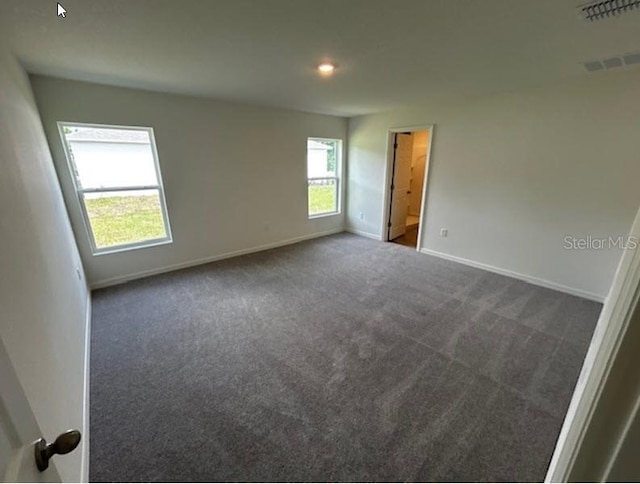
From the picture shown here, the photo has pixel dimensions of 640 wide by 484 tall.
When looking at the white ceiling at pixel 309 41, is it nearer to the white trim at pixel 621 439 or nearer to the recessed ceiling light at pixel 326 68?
the recessed ceiling light at pixel 326 68

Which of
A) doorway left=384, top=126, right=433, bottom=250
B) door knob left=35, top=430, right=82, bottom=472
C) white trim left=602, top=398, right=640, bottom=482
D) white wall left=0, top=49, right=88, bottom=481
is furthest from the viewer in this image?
doorway left=384, top=126, right=433, bottom=250

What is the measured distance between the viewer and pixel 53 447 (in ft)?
1.93

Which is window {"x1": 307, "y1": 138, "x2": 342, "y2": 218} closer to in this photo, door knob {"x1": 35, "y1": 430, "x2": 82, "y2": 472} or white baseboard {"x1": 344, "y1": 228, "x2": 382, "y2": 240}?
white baseboard {"x1": 344, "y1": 228, "x2": 382, "y2": 240}

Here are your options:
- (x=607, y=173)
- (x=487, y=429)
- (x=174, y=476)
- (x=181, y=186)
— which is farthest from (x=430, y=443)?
(x=181, y=186)

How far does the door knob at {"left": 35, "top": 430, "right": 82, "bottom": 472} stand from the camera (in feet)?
1.87

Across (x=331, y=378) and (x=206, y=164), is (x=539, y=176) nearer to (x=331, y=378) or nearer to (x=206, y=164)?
(x=331, y=378)

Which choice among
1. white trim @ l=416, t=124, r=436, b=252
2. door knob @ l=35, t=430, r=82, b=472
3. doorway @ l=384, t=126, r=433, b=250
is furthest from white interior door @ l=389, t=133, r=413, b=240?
door knob @ l=35, t=430, r=82, b=472

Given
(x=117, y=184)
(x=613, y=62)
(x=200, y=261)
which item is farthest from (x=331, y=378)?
(x=613, y=62)

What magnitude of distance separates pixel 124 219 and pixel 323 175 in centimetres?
341

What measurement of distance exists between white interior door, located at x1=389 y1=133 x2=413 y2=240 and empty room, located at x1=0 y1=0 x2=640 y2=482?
A: 0.20 metres

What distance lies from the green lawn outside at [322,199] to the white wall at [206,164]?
25cm

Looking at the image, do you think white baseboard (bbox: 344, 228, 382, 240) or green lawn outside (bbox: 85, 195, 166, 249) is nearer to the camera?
green lawn outside (bbox: 85, 195, 166, 249)

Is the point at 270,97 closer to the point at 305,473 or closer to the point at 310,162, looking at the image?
the point at 310,162

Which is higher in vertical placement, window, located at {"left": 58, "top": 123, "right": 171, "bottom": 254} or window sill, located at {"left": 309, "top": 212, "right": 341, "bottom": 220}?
window, located at {"left": 58, "top": 123, "right": 171, "bottom": 254}
